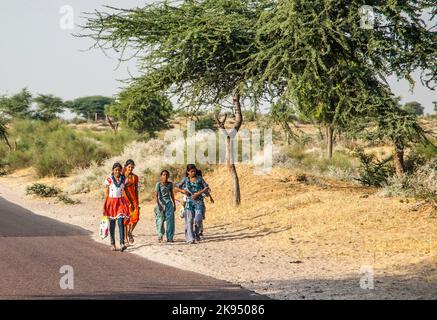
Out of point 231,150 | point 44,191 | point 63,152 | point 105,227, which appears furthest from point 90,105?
point 105,227

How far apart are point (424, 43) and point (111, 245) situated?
10.2 m

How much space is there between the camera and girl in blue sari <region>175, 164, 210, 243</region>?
45.2 ft

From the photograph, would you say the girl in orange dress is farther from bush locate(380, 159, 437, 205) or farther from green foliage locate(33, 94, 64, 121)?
green foliage locate(33, 94, 64, 121)

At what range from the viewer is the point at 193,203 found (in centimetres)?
1389

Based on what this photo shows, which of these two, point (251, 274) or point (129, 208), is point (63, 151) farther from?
point (251, 274)

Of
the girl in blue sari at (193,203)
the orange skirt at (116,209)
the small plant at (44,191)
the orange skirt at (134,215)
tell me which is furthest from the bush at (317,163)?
the orange skirt at (116,209)

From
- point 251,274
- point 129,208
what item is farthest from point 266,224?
point 251,274

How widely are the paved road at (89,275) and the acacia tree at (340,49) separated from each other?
6.79m

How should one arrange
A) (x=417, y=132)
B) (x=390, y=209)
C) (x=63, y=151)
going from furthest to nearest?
(x=63, y=151) → (x=417, y=132) → (x=390, y=209)

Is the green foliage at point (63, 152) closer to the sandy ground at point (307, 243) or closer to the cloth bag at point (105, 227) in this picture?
the sandy ground at point (307, 243)

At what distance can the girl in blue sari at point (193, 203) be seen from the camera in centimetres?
1377

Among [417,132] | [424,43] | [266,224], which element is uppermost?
[424,43]

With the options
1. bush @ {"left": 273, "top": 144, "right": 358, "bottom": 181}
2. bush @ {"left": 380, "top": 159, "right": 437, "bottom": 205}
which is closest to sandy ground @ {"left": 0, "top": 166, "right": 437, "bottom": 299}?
bush @ {"left": 380, "top": 159, "right": 437, "bottom": 205}

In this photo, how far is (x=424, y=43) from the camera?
1734cm
